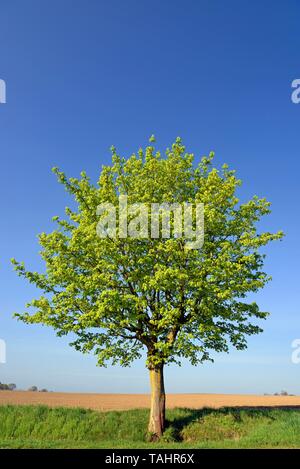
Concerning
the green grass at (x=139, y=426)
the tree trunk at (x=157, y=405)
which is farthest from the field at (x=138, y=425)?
the tree trunk at (x=157, y=405)

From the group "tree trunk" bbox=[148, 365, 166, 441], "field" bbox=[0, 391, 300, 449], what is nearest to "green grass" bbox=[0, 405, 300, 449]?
"field" bbox=[0, 391, 300, 449]

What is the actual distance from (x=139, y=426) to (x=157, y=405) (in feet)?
8.31

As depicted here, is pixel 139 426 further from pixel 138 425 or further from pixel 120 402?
pixel 120 402

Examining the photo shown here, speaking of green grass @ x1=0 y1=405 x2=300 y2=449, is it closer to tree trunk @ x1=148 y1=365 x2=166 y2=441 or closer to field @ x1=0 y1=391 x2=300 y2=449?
field @ x1=0 y1=391 x2=300 y2=449

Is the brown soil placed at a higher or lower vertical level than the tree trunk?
lower

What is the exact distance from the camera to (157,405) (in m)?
31.6

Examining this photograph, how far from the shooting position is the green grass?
100 ft

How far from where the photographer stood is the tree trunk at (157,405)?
102 feet

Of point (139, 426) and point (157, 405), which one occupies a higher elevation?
point (157, 405)

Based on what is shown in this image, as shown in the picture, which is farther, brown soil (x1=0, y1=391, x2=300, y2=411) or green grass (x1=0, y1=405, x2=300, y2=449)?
brown soil (x1=0, y1=391, x2=300, y2=411)

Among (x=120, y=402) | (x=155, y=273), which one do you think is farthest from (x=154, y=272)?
(x=120, y=402)

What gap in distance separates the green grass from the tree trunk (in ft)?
1.94
